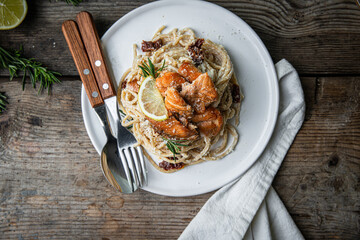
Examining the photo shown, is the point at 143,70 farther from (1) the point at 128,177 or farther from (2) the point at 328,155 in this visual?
(2) the point at 328,155

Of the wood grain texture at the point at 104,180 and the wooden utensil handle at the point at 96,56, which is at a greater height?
the wooden utensil handle at the point at 96,56

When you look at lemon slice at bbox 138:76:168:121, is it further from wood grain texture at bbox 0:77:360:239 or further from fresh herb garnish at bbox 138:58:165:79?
wood grain texture at bbox 0:77:360:239

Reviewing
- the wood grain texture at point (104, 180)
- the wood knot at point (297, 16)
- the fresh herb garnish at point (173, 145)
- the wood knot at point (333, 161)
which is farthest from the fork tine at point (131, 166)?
the wood knot at point (297, 16)

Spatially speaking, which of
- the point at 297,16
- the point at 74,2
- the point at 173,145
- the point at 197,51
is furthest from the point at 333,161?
the point at 74,2

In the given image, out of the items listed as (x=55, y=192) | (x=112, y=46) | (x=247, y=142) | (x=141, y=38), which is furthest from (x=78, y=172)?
(x=247, y=142)

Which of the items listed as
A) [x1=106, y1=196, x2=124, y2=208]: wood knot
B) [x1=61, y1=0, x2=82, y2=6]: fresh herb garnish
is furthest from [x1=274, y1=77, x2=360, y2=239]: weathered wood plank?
[x1=61, y1=0, x2=82, y2=6]: fresh herb garnish

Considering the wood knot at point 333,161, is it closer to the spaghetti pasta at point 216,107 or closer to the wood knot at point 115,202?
the spaghetti pasta at point 216,107
